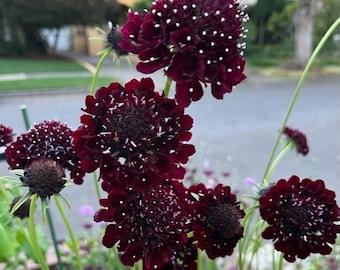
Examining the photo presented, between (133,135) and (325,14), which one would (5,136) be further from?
(325,14)

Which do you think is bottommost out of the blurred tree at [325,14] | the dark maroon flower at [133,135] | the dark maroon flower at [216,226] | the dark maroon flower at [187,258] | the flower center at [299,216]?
the dark maroon flower at [187,258]

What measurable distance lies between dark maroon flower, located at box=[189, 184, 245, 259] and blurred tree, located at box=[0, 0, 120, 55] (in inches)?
514

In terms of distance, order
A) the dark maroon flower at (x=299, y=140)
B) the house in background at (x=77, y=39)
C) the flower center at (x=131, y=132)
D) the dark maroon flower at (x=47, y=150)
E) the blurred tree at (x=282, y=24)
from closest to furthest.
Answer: the flower center at (x=131, y=132) → the dark maroon flower at (x=47, y=150) → the dark maroon flower at (x=299, y=140) → the blurred tree at (x=282, y=24) → the house in background at (x=77, y=39)

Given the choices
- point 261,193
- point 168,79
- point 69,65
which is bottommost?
point 69,65

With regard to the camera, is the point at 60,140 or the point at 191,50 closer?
the point at 191,50

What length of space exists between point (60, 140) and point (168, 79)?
7.2 inches

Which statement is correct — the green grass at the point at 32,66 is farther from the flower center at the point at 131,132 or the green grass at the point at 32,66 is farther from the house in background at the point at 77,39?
the flower center at the point at 131,132

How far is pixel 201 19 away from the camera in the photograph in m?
0.50

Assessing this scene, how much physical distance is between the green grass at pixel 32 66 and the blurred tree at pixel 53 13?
124 cm

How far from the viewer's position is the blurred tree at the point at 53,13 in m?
13.5

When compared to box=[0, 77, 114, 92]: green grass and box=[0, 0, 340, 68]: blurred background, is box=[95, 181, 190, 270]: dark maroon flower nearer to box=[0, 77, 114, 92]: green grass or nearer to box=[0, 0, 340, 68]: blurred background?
box=[0, 77, 114, 92]: green grass

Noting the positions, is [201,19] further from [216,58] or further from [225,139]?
[225,139]

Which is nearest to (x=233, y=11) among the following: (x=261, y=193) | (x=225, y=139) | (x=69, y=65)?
(x=261, y=193)

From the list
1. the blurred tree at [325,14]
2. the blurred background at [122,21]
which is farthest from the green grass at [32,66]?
the blurred tree at [325,14]
